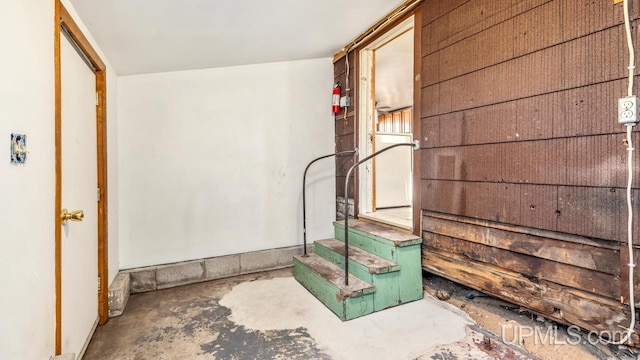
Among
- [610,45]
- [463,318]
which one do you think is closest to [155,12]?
[610,45]

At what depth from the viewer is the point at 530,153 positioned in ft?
5.58

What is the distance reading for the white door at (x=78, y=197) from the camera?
1.60 metres

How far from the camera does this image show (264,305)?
8.23 ft

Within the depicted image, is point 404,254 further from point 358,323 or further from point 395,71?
point 395,71

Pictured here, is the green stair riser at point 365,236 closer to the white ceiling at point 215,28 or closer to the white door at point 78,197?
the white ceiling at point 215,28

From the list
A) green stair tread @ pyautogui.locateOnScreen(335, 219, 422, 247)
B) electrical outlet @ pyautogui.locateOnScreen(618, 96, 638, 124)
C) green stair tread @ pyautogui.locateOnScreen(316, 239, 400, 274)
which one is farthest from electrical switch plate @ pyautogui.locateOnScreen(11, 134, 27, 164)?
electrical outlet @ pyautogui.locateOnScreen(618, 96, 638, 124)

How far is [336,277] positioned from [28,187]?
2.00 meters

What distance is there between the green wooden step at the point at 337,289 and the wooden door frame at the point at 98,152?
1.63m

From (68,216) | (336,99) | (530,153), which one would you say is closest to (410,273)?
(530,153)

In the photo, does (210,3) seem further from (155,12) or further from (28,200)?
(28,200)

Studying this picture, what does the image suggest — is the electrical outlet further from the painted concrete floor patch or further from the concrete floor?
the painted concrete floor patch

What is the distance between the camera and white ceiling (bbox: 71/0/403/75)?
1916 millimetres

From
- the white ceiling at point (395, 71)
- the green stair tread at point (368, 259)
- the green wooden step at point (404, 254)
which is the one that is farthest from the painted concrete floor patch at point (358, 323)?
the white ceiling at point (395, 71)

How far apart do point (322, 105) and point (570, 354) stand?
10.1 ft
